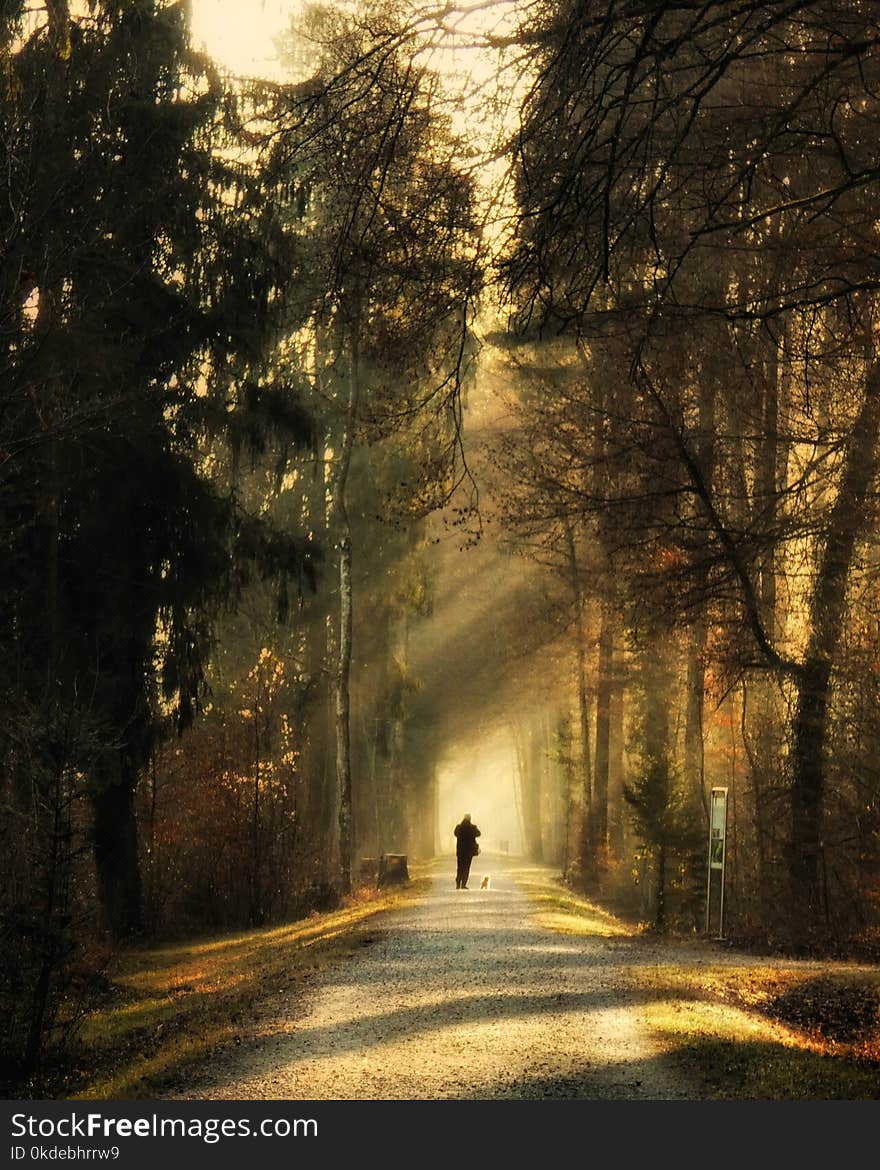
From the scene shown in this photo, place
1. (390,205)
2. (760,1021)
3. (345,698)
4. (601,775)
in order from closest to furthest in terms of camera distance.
Result: (390,205), (760,1021), (345,698), (601,775)

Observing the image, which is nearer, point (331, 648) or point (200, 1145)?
point (200, 1145)

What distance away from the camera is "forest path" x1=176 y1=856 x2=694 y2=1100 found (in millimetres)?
7926

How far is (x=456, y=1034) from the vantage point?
9.77 meters

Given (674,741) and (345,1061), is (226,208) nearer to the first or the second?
(345,1061)

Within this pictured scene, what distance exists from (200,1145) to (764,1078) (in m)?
3.69

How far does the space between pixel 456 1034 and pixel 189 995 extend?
16.9 feet

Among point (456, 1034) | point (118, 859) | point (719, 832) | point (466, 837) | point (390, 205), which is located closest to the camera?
point (390, 205)

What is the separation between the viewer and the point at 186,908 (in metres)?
22.4

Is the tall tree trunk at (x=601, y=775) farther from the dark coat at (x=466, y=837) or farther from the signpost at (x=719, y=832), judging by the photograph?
the signpost at (x=719, y=832)

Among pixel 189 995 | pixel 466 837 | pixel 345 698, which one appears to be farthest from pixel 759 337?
pixel 466 837

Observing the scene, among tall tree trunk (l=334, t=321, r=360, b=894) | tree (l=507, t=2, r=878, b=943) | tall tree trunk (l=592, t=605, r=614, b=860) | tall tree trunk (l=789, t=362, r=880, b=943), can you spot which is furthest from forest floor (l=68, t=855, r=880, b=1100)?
tall tree trunk (l=592, t=605, r=614, b=860)

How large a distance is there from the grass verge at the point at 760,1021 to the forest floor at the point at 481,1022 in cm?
3

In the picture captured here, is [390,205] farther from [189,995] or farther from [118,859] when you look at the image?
[118,859]

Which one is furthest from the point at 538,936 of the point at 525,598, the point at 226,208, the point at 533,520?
the point at 525,598
